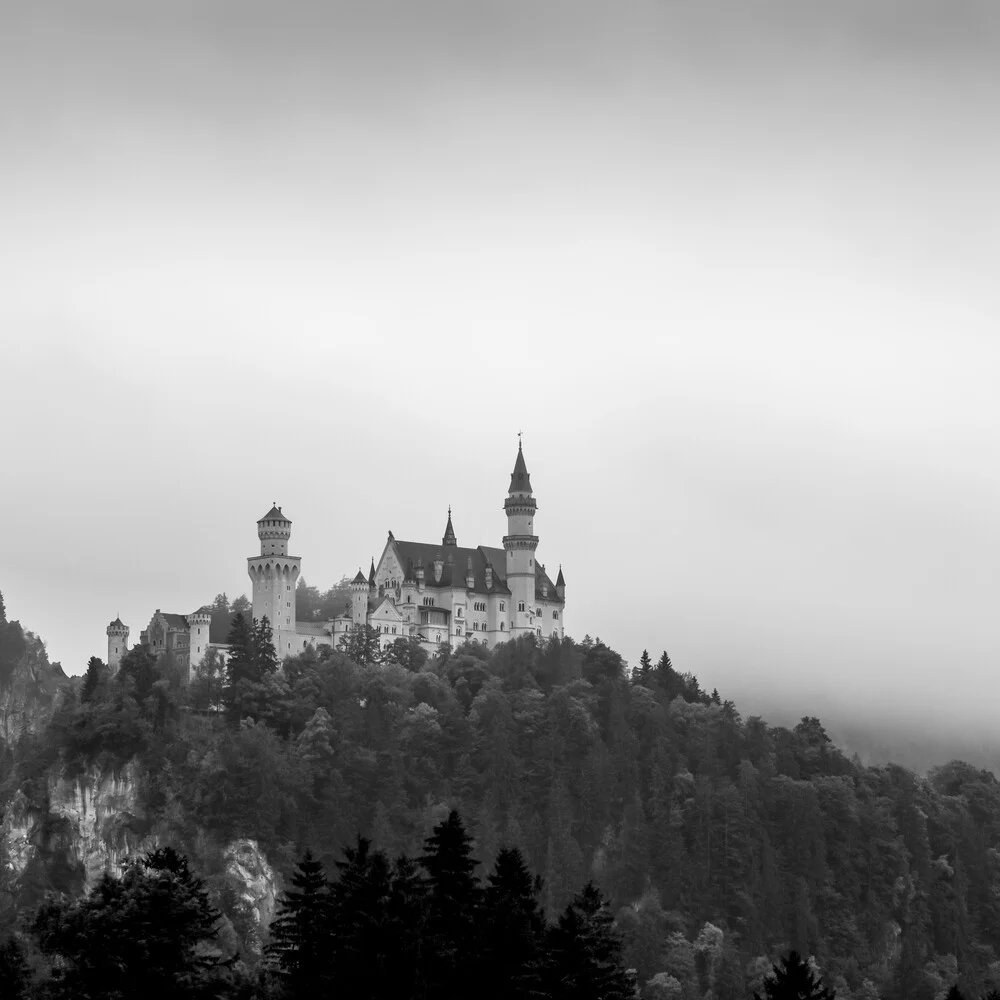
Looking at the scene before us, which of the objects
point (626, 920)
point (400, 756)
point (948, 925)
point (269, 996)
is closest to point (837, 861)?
point (948, 925)

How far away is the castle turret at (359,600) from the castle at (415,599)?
6 centimetres

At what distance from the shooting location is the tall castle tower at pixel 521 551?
163125 mm

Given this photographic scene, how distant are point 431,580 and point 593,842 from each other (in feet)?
67.0

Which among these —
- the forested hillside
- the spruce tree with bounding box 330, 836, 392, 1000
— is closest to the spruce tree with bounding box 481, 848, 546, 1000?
the spruce tree with bounding box 330, 836, 392, 1000

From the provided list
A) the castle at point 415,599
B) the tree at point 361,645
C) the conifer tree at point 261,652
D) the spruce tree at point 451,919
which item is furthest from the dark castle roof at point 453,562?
the spruce tree at point 451,919

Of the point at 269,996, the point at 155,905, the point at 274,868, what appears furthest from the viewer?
the point at 274,868

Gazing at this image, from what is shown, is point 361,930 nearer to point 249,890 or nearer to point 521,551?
point 249,890

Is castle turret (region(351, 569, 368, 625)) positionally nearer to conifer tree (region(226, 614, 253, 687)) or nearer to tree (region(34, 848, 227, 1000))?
conifer tree (region(226, 614, 253, 687))

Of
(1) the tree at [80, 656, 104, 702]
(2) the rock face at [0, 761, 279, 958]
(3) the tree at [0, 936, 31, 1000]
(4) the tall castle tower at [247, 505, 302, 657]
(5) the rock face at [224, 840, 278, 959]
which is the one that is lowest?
(3) the tree at [0, 936, 31, 1000]

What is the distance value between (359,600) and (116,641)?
15677mm

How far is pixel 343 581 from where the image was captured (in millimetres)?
170500

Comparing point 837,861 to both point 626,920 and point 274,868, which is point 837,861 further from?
point 274,868

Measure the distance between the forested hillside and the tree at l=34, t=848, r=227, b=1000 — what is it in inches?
2859

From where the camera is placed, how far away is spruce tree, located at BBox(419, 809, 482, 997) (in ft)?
227
